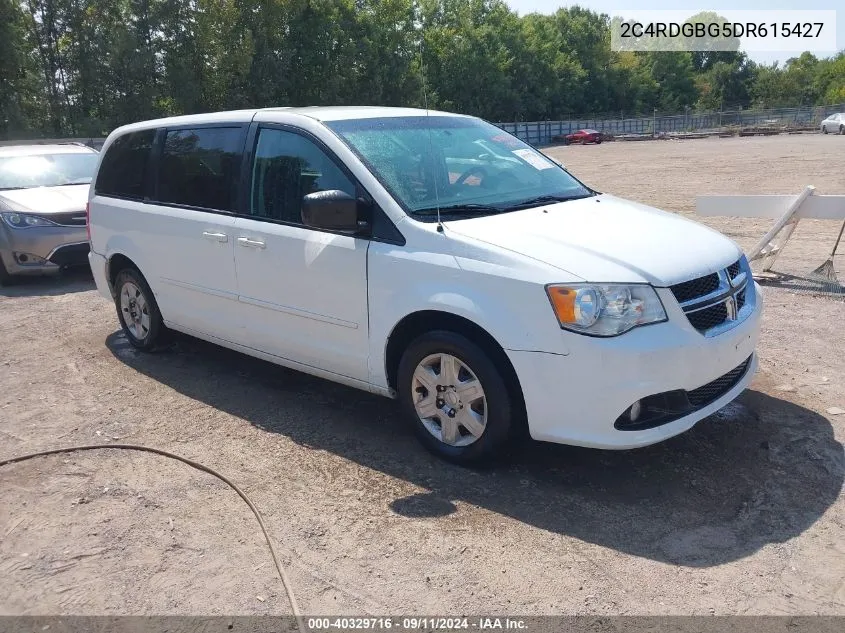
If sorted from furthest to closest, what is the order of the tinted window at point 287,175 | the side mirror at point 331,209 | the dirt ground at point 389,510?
the tinted window at point 287,175, the side mirror at point 331,209, the dirt ground at point 389,510

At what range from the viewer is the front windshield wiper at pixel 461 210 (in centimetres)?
425

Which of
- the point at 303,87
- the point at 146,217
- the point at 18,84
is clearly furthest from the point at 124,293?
the point at 303,87

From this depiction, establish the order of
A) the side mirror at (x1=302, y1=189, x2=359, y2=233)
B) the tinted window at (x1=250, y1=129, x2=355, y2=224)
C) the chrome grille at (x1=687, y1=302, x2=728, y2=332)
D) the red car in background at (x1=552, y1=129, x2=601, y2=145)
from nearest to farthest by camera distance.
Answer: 1. the chrome grille at (x1=687, y1=302, x2=728, y2=332)
2. the side mirror at (x1=302, y1=189, x2=359, y2=233)
3. the tinted window at (x1=250, y1=129, x2=355, y2=224)
4. the red car in background at (x1=552, y1=129, x2=601, y2=145)

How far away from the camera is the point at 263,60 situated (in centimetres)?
4678

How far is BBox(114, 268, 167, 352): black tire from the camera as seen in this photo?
20.2 feet

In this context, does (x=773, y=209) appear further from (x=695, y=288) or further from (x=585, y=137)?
(x=585, y=137)

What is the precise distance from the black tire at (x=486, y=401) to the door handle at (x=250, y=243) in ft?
4.26

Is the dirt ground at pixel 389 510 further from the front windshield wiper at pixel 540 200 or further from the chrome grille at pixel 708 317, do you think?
the front windshield wiper at pixel 540 200

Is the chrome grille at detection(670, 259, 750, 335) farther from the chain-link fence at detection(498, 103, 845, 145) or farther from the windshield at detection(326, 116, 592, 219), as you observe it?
the chain-link fence at detection(498, 103, 845, 145)

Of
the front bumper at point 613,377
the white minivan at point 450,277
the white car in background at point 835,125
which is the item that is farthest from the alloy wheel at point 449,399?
the white car in background at point 835,125

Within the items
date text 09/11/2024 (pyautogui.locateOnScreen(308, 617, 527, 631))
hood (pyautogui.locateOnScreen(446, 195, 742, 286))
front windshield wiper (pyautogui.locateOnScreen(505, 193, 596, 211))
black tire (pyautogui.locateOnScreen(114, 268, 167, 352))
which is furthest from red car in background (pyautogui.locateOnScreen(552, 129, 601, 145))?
date text 09/11/2024 (pyautogui.locateOnScreen(308, 617, 527, 631))

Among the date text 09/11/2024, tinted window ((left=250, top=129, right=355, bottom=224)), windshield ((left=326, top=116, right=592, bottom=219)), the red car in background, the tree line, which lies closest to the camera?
the date text 09/11/2024

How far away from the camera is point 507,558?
3.37 meters

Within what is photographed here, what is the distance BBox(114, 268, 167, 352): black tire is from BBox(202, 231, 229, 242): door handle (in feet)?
3.61
